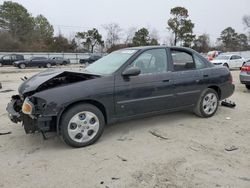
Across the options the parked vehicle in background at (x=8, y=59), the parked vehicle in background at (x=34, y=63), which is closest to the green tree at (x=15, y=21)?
the parked vehicle in background at (x=8, y=59)

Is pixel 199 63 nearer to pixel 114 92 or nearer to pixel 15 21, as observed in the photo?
pixel 114 92

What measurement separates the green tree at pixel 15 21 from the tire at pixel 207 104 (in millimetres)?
56274

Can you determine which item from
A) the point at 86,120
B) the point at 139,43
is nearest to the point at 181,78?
the point at 86,120

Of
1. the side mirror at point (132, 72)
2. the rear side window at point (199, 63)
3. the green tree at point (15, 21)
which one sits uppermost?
the green tree at point (15, 21)

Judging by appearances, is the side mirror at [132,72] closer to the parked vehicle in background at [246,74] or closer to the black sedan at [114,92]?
the black sedan at [114,92]

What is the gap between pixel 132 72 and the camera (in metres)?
4.63

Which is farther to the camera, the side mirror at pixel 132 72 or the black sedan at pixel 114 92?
the side mirror at pixel 132 72

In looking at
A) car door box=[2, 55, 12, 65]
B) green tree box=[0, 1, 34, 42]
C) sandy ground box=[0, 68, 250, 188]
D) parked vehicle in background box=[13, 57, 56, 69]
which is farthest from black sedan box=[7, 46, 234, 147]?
green tree box=[0, 1, 34, 42]

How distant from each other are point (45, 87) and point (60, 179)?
162 centimetres

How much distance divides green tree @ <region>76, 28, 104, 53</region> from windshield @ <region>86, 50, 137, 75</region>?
5359 cm

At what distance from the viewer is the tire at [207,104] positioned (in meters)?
5.88

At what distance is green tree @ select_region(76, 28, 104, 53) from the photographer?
57.6 meters

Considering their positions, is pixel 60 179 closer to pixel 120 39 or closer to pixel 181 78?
pixel 181 78

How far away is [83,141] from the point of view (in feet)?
14.4
